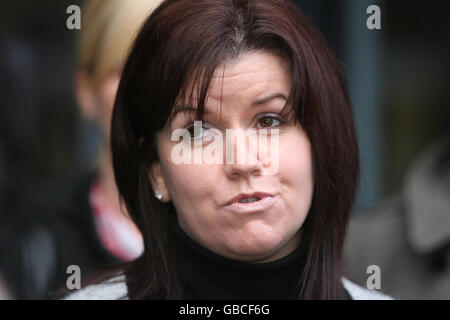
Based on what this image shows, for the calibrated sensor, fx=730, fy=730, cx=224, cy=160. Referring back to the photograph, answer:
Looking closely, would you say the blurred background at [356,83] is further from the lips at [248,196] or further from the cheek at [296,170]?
the lips at [248,196]

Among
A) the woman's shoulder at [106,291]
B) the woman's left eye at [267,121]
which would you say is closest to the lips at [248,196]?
the woman's left eye at [267,121]

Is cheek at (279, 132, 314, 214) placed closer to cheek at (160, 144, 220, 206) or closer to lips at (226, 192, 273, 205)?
lips at (226, 192, 273, 205)

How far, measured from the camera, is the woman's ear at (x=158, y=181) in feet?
5.81

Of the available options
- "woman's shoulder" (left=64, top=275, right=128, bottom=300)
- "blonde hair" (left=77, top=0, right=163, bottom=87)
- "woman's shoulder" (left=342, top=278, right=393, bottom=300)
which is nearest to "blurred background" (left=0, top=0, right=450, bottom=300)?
"blonde hair" (left=77, top=0, right=163, bottom=87)

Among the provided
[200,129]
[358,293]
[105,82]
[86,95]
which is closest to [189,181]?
[200,129]

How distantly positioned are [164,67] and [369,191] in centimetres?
288

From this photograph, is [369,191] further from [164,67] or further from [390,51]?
[164,67]

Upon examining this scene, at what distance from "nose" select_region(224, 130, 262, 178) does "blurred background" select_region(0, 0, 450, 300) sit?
2.57 metres

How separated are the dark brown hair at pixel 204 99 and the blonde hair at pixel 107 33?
913 mm

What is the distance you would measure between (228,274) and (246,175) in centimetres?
28

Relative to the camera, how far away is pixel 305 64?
1670mm

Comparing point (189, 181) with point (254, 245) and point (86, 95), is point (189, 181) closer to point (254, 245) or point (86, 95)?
point (254, 245)

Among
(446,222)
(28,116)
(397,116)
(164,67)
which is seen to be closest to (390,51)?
(397,116)

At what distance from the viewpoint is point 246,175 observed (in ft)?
5.24
